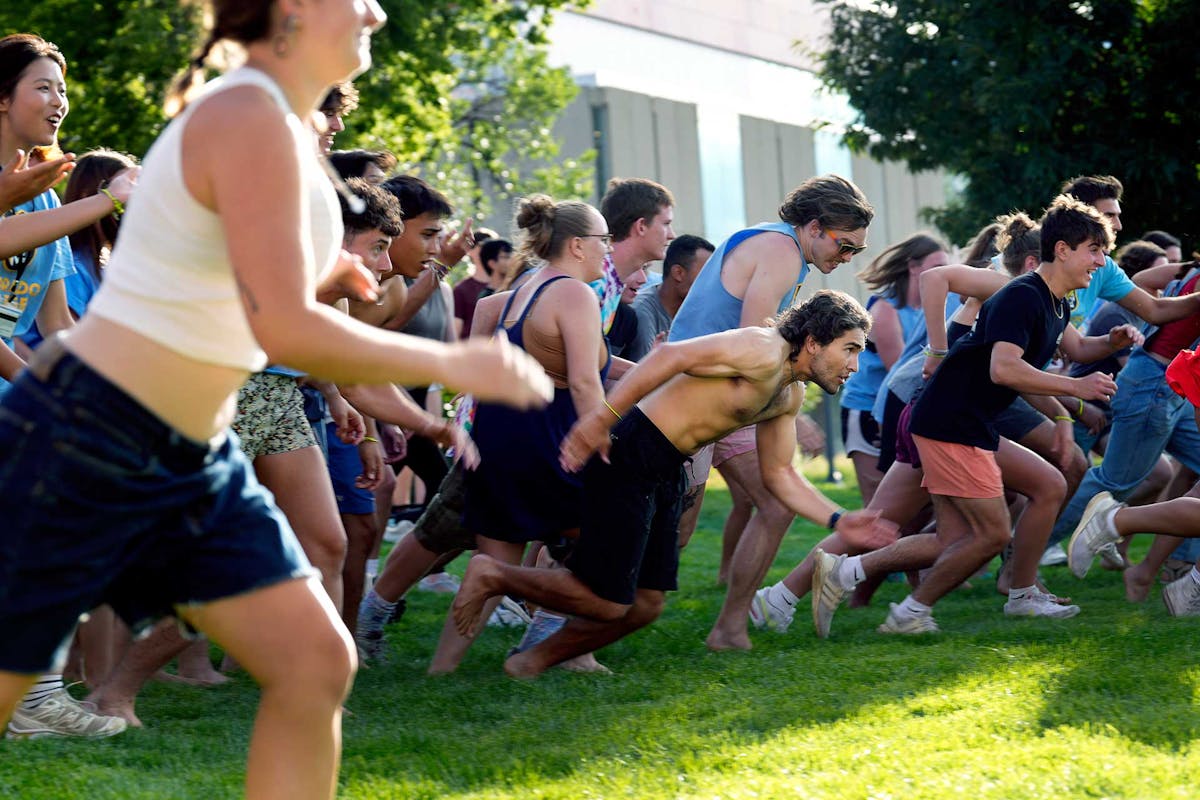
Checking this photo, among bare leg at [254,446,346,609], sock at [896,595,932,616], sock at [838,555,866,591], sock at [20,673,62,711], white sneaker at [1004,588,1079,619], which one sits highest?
bare leg at [254,446,346,609]

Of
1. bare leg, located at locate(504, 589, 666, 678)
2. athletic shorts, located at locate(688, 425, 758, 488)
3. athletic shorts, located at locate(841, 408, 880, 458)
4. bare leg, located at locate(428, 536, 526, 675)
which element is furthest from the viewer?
athletic shorts, located at locate(841, 408, 880, 458)

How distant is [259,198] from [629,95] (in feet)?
105

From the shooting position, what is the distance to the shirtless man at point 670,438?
5.87m

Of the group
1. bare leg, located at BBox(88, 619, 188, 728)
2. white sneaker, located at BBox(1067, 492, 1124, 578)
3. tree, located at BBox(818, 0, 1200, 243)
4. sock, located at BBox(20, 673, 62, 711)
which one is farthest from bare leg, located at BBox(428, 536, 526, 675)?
tree, located at BBox(818, 0, 1200, 243)

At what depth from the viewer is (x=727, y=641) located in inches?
274

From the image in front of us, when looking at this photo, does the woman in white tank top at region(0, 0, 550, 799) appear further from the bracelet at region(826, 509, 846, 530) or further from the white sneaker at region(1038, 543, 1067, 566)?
the white sneaker at region(1038, 543, 1067, 566)

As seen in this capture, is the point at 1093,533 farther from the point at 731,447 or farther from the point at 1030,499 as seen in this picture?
the point at 731,447

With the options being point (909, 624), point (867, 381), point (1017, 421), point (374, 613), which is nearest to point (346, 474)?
point (374, 613)

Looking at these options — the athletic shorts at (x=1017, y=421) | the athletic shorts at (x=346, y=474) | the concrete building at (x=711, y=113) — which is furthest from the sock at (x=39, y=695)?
the concrete building at (x=711, y=113)

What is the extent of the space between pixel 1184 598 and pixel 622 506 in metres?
3.00

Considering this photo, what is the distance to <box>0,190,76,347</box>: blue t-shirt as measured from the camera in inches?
197

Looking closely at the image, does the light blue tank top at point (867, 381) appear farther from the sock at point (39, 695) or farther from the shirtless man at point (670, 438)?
the sock at point (39, 695)

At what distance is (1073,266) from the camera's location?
7148 mm

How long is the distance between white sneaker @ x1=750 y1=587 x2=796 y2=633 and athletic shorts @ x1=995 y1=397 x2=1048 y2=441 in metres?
1.53
